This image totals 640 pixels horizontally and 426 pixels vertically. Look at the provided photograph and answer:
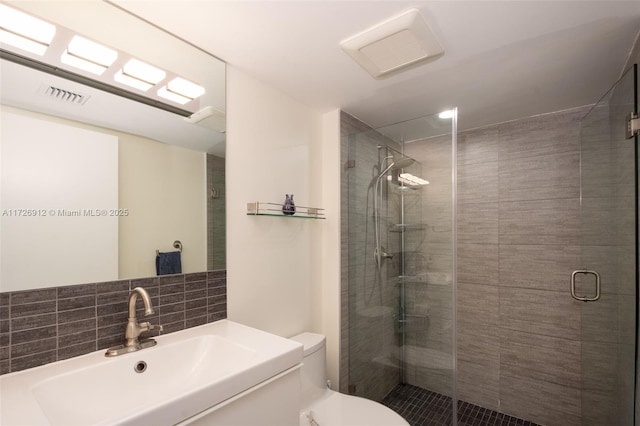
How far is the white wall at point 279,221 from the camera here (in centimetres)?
171

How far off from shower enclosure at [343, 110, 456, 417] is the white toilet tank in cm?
45

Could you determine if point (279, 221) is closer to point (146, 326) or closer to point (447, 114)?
point (146, 326)

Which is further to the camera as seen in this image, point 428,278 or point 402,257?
point 402,257

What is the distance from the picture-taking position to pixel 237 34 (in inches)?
56.1

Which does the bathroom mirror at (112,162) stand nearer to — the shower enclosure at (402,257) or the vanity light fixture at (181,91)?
the vanity light fixture at (181,91)

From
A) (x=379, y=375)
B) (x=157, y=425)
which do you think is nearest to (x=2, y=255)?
(x=157, y=425)

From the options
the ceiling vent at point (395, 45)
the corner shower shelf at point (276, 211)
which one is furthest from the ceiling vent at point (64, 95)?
the ceiling vent at point (395, 45)

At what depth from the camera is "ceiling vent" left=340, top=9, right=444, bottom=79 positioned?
4.33 ft

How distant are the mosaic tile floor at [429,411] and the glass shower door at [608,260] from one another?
56cm

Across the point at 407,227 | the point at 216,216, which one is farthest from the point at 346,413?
the point at 216,216

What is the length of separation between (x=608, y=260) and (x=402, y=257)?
114cm

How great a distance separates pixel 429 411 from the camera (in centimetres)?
209

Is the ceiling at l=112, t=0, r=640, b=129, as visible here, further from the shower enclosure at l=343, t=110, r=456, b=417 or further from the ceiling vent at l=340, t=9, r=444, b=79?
the shower enclosure at l=343, t=110, r=456, b=417

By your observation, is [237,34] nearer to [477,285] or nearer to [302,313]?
[302,313]
